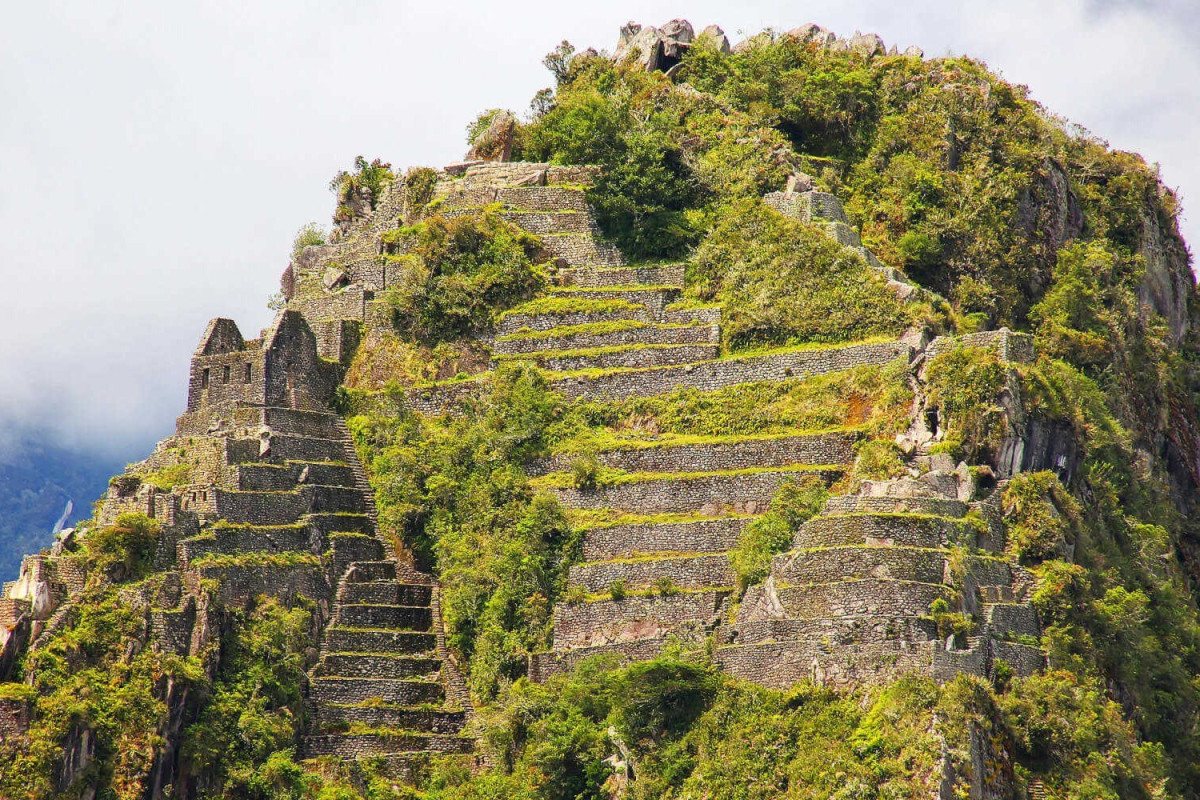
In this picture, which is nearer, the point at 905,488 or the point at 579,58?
the point at 905,488

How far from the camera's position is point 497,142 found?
252 ft

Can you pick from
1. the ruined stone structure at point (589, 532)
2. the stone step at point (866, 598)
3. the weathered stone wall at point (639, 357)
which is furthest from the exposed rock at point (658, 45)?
the stone step at point (866, 598)

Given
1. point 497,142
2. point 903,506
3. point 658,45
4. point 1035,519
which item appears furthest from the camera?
point 658,45

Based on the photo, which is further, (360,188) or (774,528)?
(360,188)

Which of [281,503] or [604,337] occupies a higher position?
[604,337]

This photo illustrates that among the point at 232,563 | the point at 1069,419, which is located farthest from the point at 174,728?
the point at 1069,419

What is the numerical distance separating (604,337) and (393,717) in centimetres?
1468

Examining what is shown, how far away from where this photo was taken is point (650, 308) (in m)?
67.5

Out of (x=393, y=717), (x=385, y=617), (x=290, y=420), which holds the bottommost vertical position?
(x=393, y=717)

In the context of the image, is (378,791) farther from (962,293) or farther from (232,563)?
(962,293)

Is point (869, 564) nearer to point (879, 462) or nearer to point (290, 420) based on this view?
point (879, 462)

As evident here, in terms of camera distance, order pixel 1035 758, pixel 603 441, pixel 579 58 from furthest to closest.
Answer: pixel 579 58
pixel 603 441
pixel 1035 758

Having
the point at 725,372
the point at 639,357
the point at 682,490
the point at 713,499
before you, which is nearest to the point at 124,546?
the point at 682,490

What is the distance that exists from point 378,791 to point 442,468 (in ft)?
36.8
